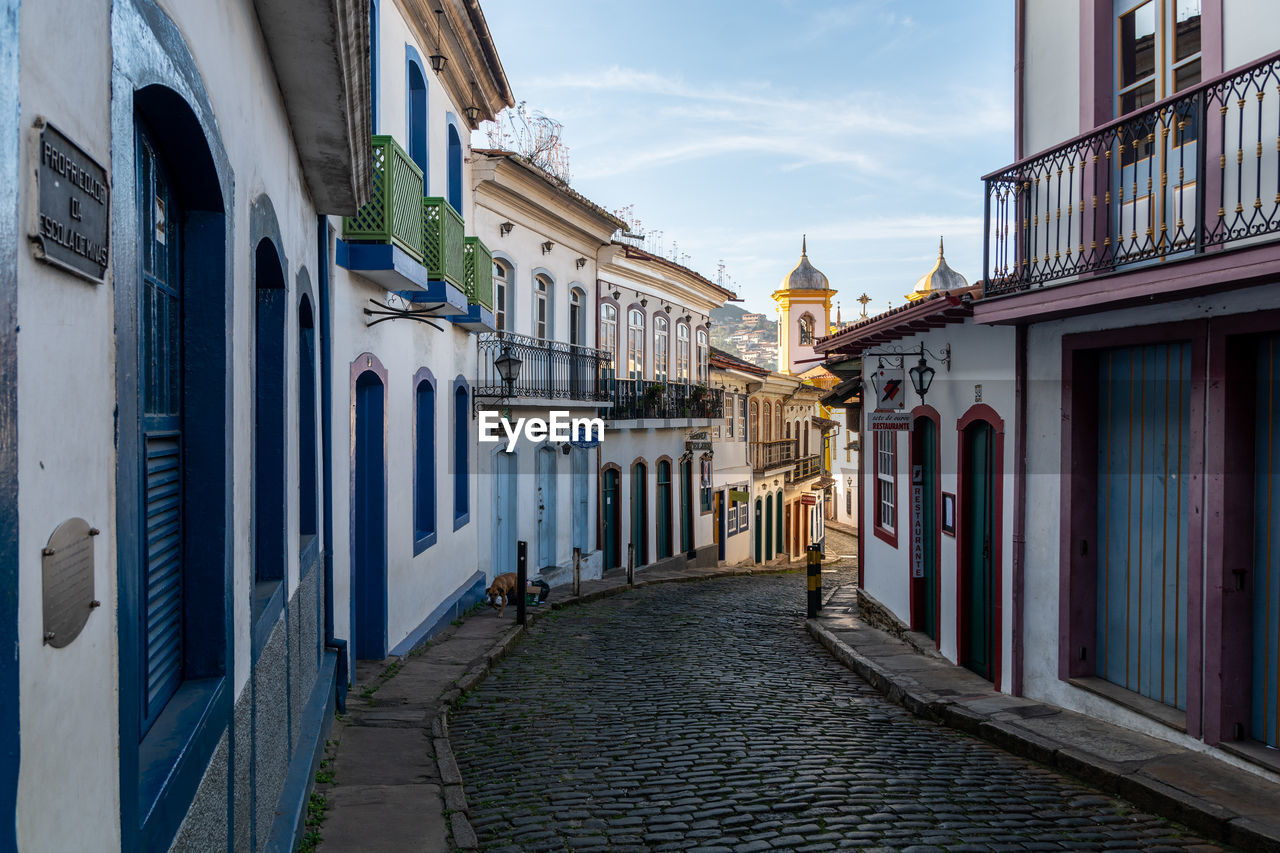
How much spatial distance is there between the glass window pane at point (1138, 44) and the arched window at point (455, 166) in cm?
890

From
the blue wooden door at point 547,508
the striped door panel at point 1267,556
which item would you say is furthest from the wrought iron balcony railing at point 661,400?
the striped door panel at point 1267,556

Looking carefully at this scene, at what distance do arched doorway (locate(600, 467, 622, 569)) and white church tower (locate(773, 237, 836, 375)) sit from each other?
105 ft

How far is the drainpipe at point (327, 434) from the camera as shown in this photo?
7648 millimetres

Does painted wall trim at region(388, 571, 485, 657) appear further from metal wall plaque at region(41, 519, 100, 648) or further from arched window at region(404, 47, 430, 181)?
metal wall plaque at region(41, 519, 100, 648)

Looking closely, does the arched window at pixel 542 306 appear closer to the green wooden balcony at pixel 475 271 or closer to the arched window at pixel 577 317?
the arched window at pixel 577 317

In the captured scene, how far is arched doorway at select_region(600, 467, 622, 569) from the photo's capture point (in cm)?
2205

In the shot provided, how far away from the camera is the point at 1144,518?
7852 millimetres

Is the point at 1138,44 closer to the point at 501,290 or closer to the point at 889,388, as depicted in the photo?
the point at 889,388

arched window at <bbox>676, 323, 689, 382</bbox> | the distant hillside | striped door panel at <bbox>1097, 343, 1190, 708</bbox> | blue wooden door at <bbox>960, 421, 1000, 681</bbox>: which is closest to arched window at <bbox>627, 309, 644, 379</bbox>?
arched window at <bbox>676, 323, 689, 382</bbox>

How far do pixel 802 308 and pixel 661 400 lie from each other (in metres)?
30.6

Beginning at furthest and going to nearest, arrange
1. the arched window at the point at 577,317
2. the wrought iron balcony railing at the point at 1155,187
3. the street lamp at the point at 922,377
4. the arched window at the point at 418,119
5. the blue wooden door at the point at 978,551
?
the arched window at the point at 577,317 → the arched window at the point at 418,119 → the street lamp at the point at 922,377 → the blue wooden door at the point at 978,551 → the wrought iron balcony railing at the point at 1155,187

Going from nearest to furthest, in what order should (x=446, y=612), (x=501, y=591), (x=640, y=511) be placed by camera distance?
1. (x=446, y=612)
2. (x=501, y=591)
3. (x=640, y=511)

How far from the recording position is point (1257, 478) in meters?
6.66

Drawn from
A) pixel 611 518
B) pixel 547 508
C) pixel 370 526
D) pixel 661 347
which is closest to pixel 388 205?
pixel 370 526
